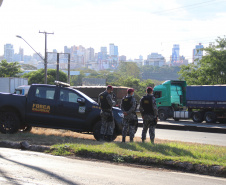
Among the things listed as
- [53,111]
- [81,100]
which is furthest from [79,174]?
[53,111]

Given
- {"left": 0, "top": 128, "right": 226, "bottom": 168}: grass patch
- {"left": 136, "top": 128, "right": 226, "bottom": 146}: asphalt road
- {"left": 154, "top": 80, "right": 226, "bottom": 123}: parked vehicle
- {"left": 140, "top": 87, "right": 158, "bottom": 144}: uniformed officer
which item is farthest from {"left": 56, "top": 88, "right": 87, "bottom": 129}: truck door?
{"left": 154, "top": 80, "right": 226, "bottom": 123}: parked vehicle

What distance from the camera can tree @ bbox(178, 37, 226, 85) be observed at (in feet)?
146

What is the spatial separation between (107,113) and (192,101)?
18.5 meters

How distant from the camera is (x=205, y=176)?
285 inches

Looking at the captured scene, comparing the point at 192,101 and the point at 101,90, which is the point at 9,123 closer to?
the point at 192,101

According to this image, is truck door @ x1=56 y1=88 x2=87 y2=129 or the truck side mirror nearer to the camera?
the truck side mirror

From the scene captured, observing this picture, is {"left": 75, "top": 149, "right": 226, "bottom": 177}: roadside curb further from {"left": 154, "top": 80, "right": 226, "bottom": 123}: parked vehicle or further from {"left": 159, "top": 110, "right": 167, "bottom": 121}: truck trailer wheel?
{"left": 159, "top": 110, "right": 167, "bottom": 121}: truck trailer wheel

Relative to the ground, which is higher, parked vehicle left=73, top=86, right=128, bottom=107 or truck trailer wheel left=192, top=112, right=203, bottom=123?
parked vehicle left=73, top=86, right=128, bottom=107

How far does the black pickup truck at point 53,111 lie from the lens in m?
12.2

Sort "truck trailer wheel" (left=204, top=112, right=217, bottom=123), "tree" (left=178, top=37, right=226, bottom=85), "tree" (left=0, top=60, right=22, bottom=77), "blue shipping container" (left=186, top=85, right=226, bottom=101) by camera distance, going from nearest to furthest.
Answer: "blue shipping container" (left=186, top=85, right=226, bottom=101)
"truck trailer wheel" (left=204, top=112, right=217, bottom=123)
"tree" (left=178, top=37, right=226, bottom=85)
"tree" (left=0, top=60, right=22, bottom=77)

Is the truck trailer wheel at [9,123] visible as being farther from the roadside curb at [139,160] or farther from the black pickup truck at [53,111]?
the roadside curb at [139,160]

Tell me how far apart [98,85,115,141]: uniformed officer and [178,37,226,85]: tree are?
35.3 m

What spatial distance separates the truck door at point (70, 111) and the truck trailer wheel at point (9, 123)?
4.62ft

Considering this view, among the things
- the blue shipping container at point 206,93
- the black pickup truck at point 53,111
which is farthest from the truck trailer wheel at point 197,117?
the black pickup truck at point 53,111
